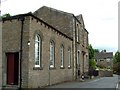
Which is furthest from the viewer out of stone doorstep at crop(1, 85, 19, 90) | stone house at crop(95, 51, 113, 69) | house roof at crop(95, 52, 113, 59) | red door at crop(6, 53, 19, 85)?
house roof at crop(95, 52, 113, 59)

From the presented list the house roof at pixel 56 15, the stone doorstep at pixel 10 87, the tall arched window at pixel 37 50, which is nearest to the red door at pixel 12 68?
the stone doorstep at pixel 10 87

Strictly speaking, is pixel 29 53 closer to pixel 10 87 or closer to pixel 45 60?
pixel 10 87

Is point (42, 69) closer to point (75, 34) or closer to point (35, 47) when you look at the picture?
point (35, 47)

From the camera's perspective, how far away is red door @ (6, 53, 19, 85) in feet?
65.1

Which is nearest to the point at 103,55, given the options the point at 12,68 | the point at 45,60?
the point at 45,60

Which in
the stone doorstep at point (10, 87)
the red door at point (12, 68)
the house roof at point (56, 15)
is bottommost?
the stone doorstep at point (10, 87)

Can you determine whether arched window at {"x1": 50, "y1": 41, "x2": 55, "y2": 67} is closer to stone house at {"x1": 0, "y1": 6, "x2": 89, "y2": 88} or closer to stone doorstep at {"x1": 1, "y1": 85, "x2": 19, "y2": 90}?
stone house at {"x1": 0, "y1": 6, "x2": 89, "y2": 88}

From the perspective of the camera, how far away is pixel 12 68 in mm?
20078

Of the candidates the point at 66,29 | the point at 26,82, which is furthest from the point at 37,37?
the point at 66,29

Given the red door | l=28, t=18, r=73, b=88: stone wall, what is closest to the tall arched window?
l=28, t=18, r=73, b=88: stone wall

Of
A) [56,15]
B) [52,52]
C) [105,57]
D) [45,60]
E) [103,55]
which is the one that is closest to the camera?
[45,60]

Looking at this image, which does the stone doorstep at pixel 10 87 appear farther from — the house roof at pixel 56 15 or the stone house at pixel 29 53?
the house roof at pixel 56 15

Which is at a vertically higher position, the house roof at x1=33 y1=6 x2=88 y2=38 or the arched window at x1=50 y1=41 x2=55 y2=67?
the house roof at x1=33 y1=6 x2=88 y2=38

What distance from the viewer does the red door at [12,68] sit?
65.1ft
